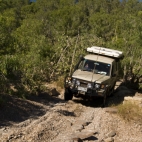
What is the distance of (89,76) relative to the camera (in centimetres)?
1192

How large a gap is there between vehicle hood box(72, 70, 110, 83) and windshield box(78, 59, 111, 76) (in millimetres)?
236

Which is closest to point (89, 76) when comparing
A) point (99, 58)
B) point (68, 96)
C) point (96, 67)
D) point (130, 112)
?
point (96, 67)

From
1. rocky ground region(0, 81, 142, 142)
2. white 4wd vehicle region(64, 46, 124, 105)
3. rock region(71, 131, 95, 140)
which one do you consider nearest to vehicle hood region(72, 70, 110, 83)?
white 4wd vehicle region(64, 46, 124, 105)

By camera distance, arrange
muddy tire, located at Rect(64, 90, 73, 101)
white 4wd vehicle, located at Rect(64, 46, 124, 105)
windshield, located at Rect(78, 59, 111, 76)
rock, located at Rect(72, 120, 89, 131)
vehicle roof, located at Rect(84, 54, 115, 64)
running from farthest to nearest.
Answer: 1. vehicle roof, located at Rect(84, 54, 115, 64)
2. windshield, located at Rect(78, 59, 111, 76)
3. muddy tire, located at Rect(64, 90, 73, 101)
4. white 4wd vehicle, located at Rect(64, 46, 124, 105)
5. rock, located at Rect(72, 120, 89, 131)

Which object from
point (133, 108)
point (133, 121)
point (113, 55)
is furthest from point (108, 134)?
point (113, 55)

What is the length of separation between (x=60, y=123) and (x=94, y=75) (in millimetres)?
3818

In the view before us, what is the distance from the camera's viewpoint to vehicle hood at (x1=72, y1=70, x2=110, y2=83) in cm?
1164

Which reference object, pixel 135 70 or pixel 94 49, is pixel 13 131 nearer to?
pixel 94 49

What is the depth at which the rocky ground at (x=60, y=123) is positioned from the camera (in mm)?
7355

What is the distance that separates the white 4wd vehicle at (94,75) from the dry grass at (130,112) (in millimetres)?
1120

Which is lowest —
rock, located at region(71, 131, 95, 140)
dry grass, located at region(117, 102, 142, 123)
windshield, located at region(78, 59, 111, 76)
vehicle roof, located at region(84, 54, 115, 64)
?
dry grass, located at region(117, 102, 142, 123)

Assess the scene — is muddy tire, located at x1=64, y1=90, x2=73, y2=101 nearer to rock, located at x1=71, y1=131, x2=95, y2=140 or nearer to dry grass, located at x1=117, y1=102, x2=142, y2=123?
dry grass, located at x1=117, y1=102, x2=142, y2=123

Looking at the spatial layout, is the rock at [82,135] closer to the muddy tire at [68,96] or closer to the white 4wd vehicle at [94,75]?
the white 4wd vehicle at [94,75]

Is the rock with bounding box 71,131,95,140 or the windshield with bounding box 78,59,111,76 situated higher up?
the windshield with bounding box 78,59,111,76
